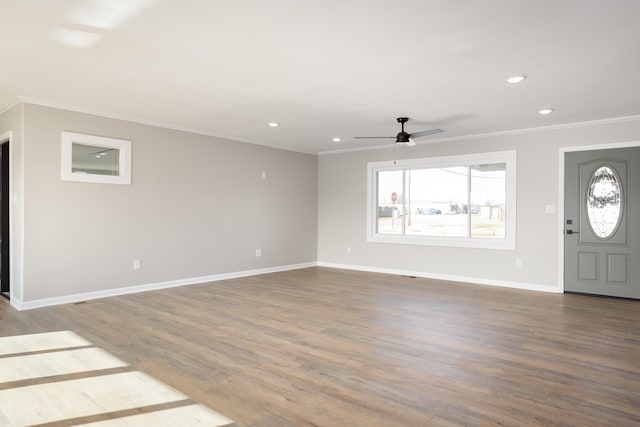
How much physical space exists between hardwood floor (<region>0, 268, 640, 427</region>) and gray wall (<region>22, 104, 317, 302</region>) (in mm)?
572

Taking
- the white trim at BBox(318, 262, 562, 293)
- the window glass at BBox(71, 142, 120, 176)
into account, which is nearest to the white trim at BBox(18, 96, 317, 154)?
the window glass at BBox(71, 142, 120, 176)

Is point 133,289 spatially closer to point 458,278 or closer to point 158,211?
point 158,211

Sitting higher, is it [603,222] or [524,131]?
[524,131]

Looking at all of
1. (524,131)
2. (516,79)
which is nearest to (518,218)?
(524,131)

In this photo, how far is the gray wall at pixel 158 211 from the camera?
15.5ft

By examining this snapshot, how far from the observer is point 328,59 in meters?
3.32

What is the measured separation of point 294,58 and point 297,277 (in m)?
4.37

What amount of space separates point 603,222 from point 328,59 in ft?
15.4

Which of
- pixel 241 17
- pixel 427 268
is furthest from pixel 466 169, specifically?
pixel 241 17

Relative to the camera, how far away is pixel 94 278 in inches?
203

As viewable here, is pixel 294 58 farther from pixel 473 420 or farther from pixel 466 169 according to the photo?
pixel 466 169

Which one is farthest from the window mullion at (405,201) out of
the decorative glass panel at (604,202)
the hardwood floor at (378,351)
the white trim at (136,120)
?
the decorative glass panel at (604,202)

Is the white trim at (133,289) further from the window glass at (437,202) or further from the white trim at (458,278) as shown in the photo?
the window glass at (437,202)

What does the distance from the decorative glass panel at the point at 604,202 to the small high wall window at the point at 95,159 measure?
661 cm
